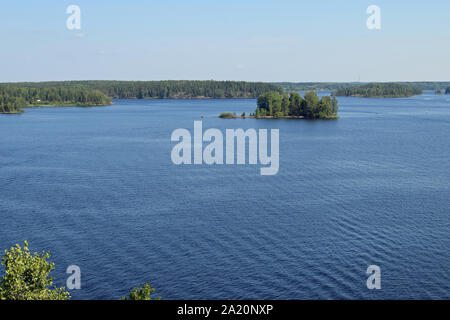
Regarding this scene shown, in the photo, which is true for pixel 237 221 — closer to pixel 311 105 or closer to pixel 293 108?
pixel 311 105

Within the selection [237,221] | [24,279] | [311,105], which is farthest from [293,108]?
[24,279]

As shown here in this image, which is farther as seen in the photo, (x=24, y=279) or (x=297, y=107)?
(x=297, y=107)

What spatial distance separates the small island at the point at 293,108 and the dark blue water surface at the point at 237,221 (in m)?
61.7

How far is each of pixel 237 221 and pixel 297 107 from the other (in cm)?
11050

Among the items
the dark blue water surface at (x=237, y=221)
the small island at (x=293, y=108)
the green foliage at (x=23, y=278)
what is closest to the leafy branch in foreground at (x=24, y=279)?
the green foliage at (x=23, y=278)

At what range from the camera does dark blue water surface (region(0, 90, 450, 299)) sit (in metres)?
33.1

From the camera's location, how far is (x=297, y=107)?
150625mm

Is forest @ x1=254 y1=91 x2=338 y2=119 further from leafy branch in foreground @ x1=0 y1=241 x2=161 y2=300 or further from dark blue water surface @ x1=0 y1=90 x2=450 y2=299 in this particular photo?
leafy branch in foreground @ x1=0 y1=241 x2=161 y2=300

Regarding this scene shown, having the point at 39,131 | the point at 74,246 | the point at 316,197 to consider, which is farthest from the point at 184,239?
the point at 39,131

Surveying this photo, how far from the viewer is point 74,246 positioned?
128ft

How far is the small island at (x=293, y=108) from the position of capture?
14550 centimetres

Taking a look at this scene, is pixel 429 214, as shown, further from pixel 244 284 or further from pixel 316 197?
pixel 244 284
